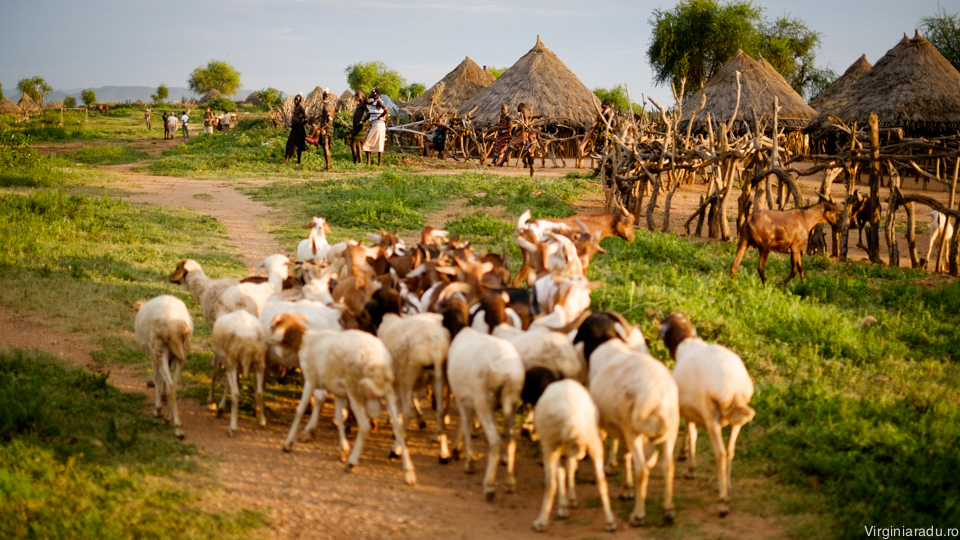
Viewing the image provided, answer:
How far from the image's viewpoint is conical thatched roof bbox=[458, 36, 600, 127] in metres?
28.1

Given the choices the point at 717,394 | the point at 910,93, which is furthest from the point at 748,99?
the point at 717,394

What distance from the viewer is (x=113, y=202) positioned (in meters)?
13.7

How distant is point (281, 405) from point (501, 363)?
7.71 ft

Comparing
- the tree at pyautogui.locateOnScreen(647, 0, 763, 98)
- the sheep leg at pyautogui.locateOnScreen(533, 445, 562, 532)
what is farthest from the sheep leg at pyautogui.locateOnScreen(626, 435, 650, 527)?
the tree at pyautogui.locateOnScreen(647, 0, 763, 98)

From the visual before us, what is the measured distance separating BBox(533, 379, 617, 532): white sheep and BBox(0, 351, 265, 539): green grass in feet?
5.39

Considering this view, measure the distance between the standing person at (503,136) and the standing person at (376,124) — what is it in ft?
12.9

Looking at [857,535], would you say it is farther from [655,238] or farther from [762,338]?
[655,238]

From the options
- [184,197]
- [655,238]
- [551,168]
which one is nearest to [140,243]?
[184,197]

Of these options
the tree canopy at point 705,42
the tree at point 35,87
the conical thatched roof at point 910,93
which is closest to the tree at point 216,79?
the tree at point 35,87

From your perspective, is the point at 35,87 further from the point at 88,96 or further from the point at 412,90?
the point at 412,90

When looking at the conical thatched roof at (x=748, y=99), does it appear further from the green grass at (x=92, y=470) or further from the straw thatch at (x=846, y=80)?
the green grass at (x=92, y=470)

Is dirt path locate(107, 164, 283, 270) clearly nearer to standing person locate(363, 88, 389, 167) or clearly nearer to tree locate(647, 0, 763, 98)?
standing person locate(363, 88, 389, 167)

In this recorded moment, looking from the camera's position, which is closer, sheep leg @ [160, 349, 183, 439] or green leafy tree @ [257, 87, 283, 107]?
sheep leg @ [160, 349, 183, 439]

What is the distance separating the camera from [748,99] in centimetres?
2688
